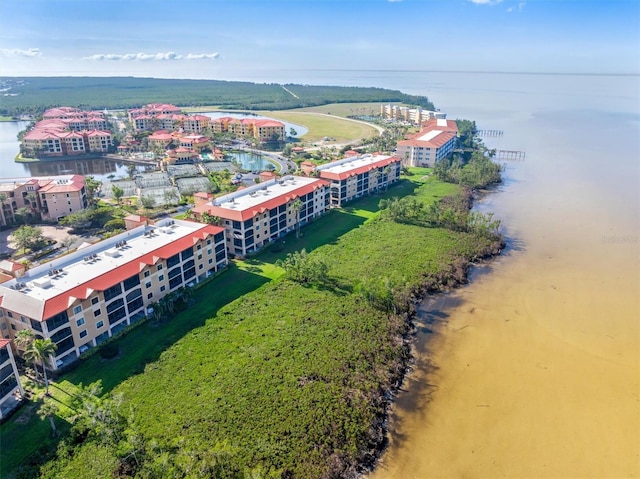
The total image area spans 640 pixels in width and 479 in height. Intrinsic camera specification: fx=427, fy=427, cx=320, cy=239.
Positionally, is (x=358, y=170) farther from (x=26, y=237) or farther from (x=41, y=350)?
(x=41, y=350)

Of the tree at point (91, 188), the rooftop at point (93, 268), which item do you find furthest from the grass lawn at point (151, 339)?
the tree at point (91, 188)

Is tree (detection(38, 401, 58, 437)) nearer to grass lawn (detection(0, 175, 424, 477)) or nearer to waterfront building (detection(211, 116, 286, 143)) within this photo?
grass lawn (detection(0, 175, 424, 477))

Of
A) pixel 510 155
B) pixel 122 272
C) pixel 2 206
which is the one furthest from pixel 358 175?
pixel 510 155

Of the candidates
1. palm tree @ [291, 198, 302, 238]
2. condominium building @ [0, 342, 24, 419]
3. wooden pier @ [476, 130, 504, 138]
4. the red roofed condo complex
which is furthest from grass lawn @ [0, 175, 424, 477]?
wooden pier @ [476, 130, 504, 138]

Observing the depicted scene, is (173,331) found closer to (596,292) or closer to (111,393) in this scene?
(111,393)

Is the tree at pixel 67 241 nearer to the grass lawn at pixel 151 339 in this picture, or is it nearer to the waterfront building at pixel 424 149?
the grass lawn at pixel 151 339

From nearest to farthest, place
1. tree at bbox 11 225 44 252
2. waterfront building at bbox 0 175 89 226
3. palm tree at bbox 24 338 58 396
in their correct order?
palm tree at bbox 24 338 58 396 → tree at bbox 11 225 44 252 → waterfront building at bbox 0 175 89 226
